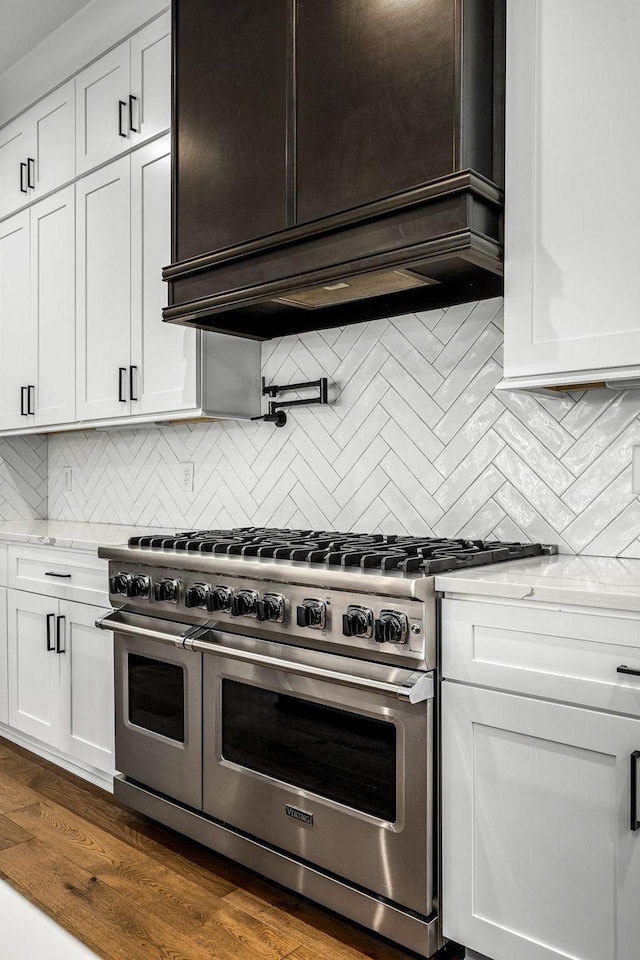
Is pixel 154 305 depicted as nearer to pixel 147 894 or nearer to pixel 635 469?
pixel 635 469

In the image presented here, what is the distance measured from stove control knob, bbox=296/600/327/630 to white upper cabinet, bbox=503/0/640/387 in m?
0.71

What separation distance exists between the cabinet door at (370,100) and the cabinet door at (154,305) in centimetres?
80

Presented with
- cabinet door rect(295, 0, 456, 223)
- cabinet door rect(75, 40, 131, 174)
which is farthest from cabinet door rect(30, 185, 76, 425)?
cabinet door rect(295, 0, 456, 223)

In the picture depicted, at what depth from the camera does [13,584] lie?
3148 mm

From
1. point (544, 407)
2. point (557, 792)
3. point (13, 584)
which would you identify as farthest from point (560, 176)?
point (13, 584)

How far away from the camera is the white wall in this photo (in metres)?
2.86

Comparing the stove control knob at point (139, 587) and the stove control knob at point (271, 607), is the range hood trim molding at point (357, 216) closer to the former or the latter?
the stove control knob at point (271, 607)

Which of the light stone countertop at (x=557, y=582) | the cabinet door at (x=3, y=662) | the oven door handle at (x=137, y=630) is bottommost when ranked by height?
the cabinet door at (x=3, y=662)

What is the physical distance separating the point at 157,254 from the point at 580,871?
7.68 ft

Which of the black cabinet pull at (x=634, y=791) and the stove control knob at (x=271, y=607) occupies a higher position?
the stove control knob at (x=271, y=607)

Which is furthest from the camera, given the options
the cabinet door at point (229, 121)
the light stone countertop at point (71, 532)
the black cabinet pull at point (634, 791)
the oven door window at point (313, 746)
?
the light stone countertop at point (71, 532)

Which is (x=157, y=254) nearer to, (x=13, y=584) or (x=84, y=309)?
(x=84, y=309)

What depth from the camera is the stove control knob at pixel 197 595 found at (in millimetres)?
2090

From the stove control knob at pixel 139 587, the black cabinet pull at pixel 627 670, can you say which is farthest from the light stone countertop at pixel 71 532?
the black cabinet pull at pixel 627 670
